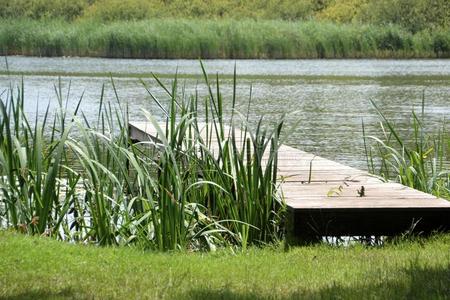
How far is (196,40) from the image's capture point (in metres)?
40.0

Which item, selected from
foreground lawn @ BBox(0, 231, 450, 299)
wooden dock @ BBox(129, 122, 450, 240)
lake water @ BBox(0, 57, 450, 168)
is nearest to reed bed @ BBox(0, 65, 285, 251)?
wooden dock @ BBox(129, 122, 450, 240)

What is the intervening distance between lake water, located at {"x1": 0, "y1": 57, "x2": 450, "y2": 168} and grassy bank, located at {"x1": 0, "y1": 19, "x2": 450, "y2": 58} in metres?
0.91

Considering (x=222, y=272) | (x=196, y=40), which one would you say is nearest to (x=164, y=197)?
(x=222, y=272)

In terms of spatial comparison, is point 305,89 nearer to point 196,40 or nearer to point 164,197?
point 196,40

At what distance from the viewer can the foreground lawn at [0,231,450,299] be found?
5027 millimetres

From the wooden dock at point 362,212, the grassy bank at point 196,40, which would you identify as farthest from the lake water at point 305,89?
the wooden dock at point 362,212

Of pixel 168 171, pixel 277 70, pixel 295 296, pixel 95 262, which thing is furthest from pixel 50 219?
pixel 277 70

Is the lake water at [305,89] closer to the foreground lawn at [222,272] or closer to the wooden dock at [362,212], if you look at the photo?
the wooden dock at [362,212]

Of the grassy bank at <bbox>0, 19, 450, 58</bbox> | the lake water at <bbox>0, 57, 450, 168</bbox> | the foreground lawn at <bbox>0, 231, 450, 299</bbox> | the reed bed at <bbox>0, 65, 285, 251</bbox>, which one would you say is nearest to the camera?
the foreground lawn at <bbox>0, 231, 450, 299</bbox>

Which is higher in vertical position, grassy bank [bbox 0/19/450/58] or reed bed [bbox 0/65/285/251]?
reed bed [bbox 0/65/285/251]

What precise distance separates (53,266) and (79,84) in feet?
69.8

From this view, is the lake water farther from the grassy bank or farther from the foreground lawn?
the foreground lawn

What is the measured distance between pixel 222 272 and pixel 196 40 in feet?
114

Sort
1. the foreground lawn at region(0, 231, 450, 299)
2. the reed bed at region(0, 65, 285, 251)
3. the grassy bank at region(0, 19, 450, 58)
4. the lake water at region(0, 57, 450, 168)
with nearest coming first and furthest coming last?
1. the foreground lawn at region(0, 231, 450, 299)
2. the reed bed at region(0, 65, 285, 251)
3. the lake water at region(0, 57, 450, 168)
4. the grassy bank at region(0, 19, 450, 58)
